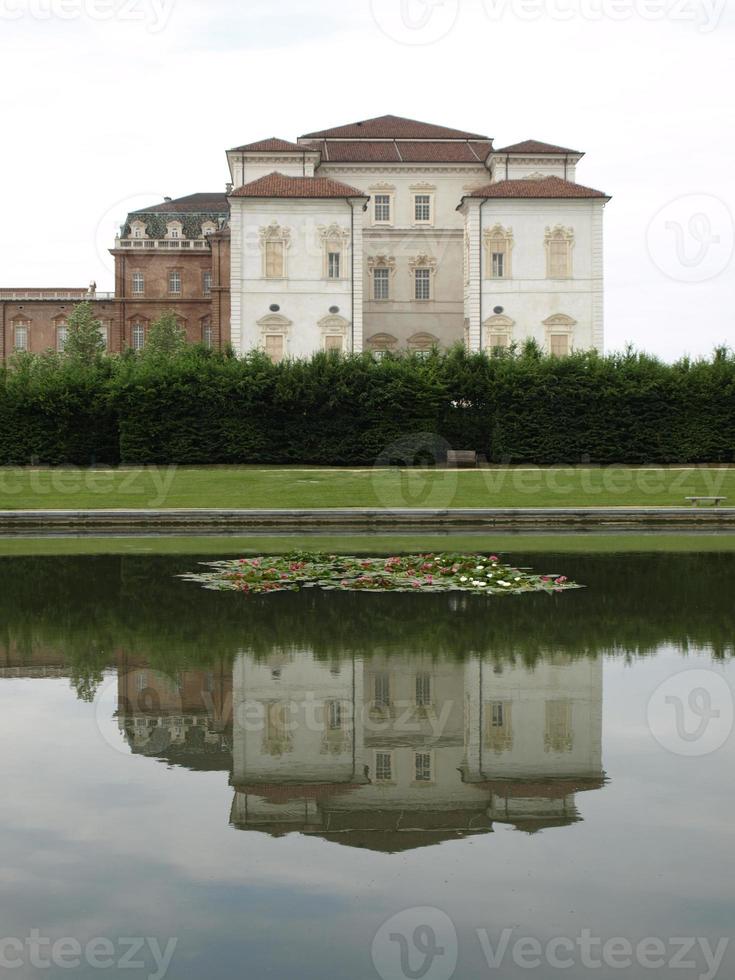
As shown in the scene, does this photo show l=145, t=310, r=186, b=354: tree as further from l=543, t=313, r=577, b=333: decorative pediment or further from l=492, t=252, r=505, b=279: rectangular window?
l=543, t=313, r=577, b=333: decorative pediment

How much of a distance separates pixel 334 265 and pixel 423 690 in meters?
55.7

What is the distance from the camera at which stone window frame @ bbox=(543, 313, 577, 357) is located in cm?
6319

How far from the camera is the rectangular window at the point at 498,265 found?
207 ft

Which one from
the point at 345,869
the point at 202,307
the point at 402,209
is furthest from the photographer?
the point at 202,307

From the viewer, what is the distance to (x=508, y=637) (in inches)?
429

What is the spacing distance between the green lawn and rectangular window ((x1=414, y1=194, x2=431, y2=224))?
117 ft

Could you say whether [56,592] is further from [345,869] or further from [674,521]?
[674,521]

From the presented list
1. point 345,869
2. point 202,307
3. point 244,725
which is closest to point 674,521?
point 244,725

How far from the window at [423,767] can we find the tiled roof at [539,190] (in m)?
58.5

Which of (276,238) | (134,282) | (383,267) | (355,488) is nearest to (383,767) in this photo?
(355,488)

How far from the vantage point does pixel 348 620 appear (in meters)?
12.1

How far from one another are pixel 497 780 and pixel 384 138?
70796 millimetres

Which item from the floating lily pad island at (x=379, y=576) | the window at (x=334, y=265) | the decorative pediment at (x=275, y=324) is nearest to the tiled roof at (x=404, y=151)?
the window at (x=334, y=265)

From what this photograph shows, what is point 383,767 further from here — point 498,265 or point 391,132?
point 391,132
